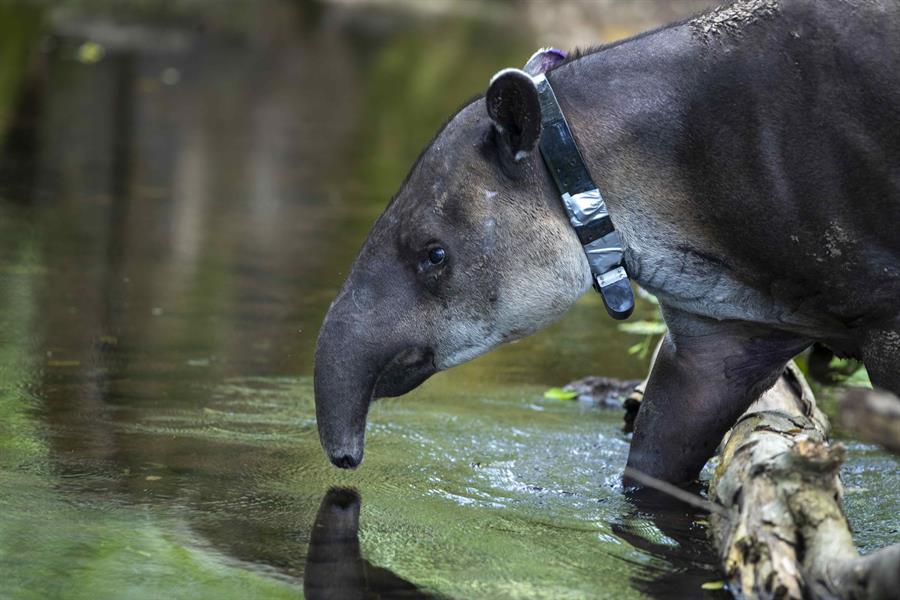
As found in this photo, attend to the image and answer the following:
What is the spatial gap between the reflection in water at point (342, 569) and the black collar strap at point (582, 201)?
113 centimetres

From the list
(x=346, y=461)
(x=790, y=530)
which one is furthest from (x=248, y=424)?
(x=790, y=530)

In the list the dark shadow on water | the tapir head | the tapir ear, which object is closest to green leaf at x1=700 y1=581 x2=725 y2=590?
the dark shadow on water

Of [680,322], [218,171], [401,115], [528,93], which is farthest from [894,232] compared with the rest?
[401,115]

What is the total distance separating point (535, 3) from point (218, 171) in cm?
2621

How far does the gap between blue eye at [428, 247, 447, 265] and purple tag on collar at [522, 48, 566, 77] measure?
754 mm

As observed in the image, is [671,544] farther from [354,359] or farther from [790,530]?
[354,359]

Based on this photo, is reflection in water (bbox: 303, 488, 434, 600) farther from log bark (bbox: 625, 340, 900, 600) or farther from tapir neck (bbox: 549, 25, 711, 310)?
tapir neck (bbox: 549, 25, 711, 310)

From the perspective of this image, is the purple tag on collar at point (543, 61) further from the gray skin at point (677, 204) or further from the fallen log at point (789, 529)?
the fallen log at point (789, 529)

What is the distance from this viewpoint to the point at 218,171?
563 inches

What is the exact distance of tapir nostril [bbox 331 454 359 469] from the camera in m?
5.13

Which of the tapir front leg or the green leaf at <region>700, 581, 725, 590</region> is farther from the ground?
the tapir front leg

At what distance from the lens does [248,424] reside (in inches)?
250

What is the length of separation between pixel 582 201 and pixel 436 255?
52 centimetres

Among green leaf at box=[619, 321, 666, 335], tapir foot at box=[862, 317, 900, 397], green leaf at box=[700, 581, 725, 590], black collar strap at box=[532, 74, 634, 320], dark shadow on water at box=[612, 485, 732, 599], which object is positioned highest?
black collar strap at box=[532, 74, 634, 320]
